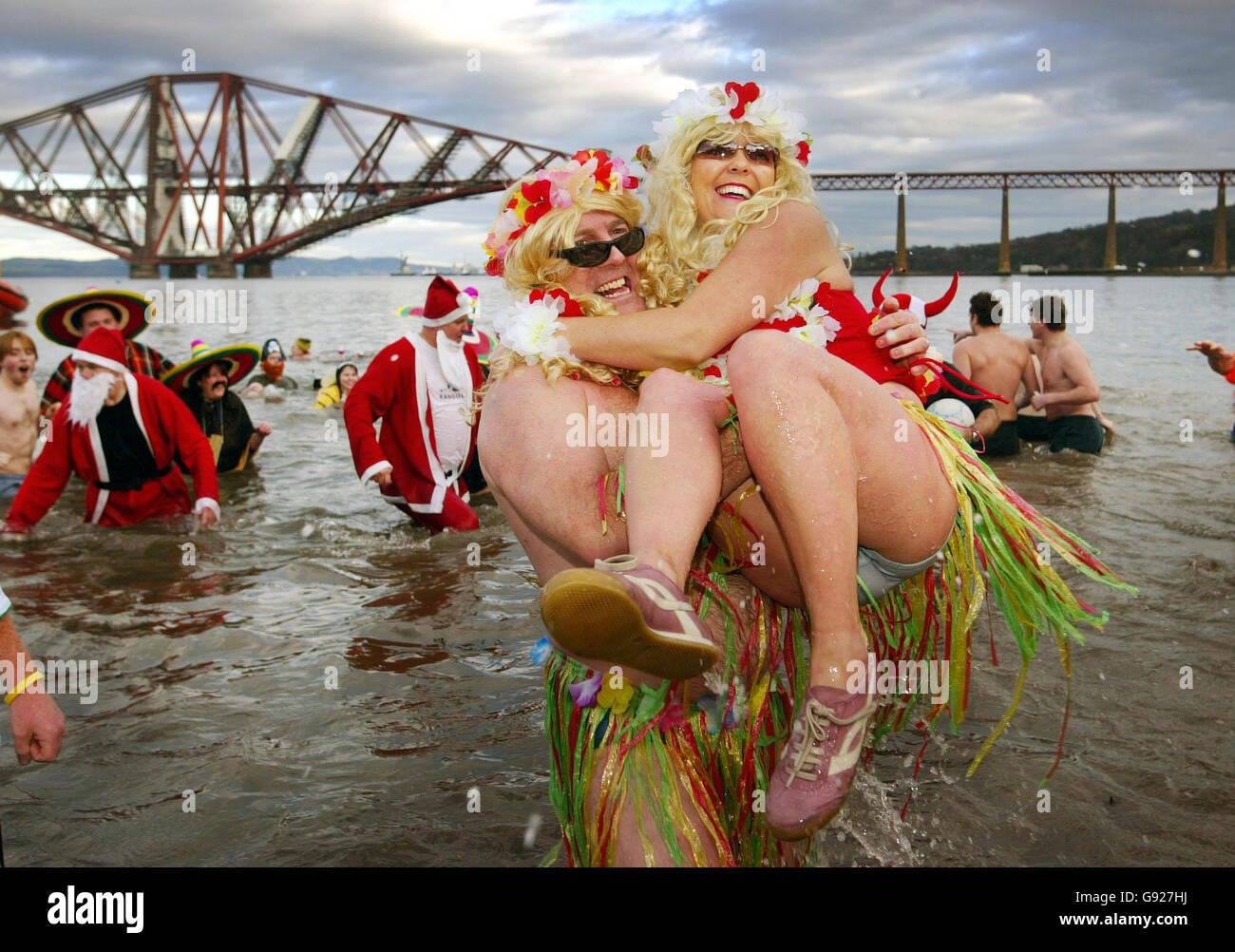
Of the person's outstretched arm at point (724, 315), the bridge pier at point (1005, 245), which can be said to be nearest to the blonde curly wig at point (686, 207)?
the person's outstretched arm at point (724, 315)

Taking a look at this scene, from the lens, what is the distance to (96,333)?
6.43m

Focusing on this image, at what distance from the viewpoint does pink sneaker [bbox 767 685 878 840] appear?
6.79 feet

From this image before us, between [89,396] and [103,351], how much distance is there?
29cm

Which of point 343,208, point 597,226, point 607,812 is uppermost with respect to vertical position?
point 343,208

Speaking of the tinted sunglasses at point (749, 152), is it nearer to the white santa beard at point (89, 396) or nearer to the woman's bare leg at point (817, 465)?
the woman's bare leg at point (817, 465)

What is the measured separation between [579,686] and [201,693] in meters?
2.31

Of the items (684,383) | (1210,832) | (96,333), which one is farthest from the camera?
(96,333)

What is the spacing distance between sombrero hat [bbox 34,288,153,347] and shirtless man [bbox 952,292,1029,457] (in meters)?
6.46

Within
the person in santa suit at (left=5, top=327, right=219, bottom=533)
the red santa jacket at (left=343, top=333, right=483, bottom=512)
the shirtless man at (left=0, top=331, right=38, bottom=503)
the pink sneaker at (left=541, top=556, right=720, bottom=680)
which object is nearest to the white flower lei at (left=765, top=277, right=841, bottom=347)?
the pink sneaker at (left=541, top=556, right=720, bottom=680)

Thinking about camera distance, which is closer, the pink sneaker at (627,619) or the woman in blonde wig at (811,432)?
the pink sneaker at (627,619)

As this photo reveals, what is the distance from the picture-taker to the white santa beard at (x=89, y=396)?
637cm

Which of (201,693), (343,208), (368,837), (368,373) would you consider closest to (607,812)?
(368,837)

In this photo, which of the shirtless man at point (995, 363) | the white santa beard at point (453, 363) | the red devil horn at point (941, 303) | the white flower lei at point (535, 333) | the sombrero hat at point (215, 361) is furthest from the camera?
the shirtless man at point (995, 363)

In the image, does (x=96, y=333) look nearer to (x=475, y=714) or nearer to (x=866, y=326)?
(x=475, y=714)
